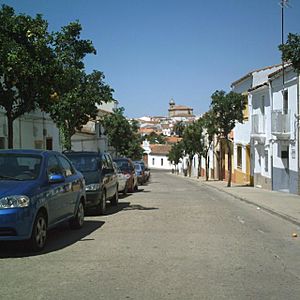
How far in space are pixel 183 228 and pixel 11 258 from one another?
4.75 meters

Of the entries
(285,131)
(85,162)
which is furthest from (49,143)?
(85,162)

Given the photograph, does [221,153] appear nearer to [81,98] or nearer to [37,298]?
[81,98]

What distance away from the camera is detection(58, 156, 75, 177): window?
10.6 metres

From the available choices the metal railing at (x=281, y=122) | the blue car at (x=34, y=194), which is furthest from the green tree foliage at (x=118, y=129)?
the blue car at (x=34, y=194)

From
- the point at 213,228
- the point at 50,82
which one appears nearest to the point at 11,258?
the point at 213,228

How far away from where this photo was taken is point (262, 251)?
9.10 metres

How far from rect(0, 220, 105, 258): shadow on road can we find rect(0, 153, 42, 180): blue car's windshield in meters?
1.19

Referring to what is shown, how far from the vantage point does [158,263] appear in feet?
25.7

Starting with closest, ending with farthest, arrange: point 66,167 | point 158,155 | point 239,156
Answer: point 66,167
point 239,156
point 158,155

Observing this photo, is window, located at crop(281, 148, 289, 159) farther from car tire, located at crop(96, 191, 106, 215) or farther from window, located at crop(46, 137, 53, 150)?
car tire, located at crop(96, 191, 106, 215)

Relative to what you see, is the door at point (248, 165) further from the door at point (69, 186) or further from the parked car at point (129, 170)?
the door at point (69, 186)

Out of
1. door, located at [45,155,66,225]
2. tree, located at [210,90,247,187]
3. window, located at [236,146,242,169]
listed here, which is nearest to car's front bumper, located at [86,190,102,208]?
door, located at [45,155,66,225]

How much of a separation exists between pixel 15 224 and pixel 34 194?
25.3 inches

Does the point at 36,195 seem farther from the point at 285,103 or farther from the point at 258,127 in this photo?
the point at 258,127
